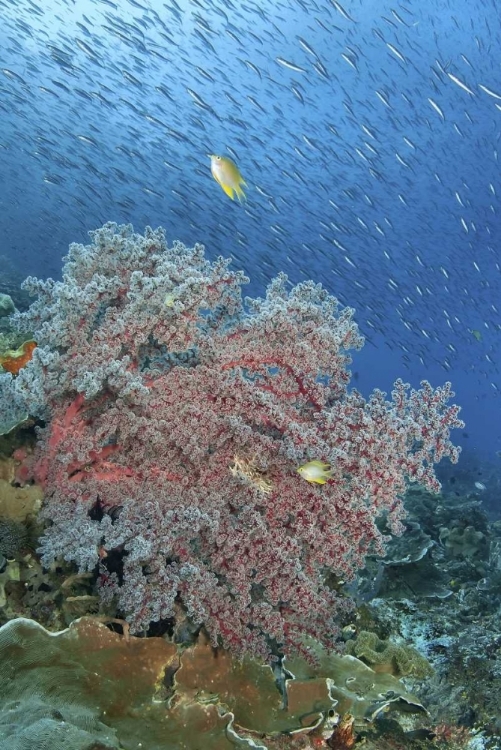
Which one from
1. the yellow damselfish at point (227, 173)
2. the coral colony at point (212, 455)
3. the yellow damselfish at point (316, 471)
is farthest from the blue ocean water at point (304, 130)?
the yellow damselfish at point (316, 471)

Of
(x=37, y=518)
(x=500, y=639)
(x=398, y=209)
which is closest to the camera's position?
(x=37, y=518)

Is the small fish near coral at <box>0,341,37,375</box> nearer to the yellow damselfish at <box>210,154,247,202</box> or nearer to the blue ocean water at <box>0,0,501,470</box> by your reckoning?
the yellow damselfish at <box>210,154,247,202</box>

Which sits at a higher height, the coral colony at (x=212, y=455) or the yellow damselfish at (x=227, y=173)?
the yellow damselfish at (x=227, y=173)

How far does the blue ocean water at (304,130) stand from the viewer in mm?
23281

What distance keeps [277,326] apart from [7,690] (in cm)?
291

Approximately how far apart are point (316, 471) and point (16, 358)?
135 inches

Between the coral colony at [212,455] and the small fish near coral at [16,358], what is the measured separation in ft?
3.39

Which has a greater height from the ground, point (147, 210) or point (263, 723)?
point (263, 723)

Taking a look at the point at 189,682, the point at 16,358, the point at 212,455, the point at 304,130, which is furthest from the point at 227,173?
the point at 304,130

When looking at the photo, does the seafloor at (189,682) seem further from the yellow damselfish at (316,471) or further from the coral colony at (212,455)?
the yellow damselfish at (316,471)

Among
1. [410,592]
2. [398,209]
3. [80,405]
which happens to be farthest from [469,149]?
[80,405]

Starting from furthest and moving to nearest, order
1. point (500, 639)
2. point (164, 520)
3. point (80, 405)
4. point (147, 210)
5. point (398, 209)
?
point (147, 210) < point (398, 209) < point (500, 639) < point (80, 405) < point (164, 520)

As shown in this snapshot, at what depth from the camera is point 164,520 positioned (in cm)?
310

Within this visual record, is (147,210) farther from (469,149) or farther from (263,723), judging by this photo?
(263,723)
